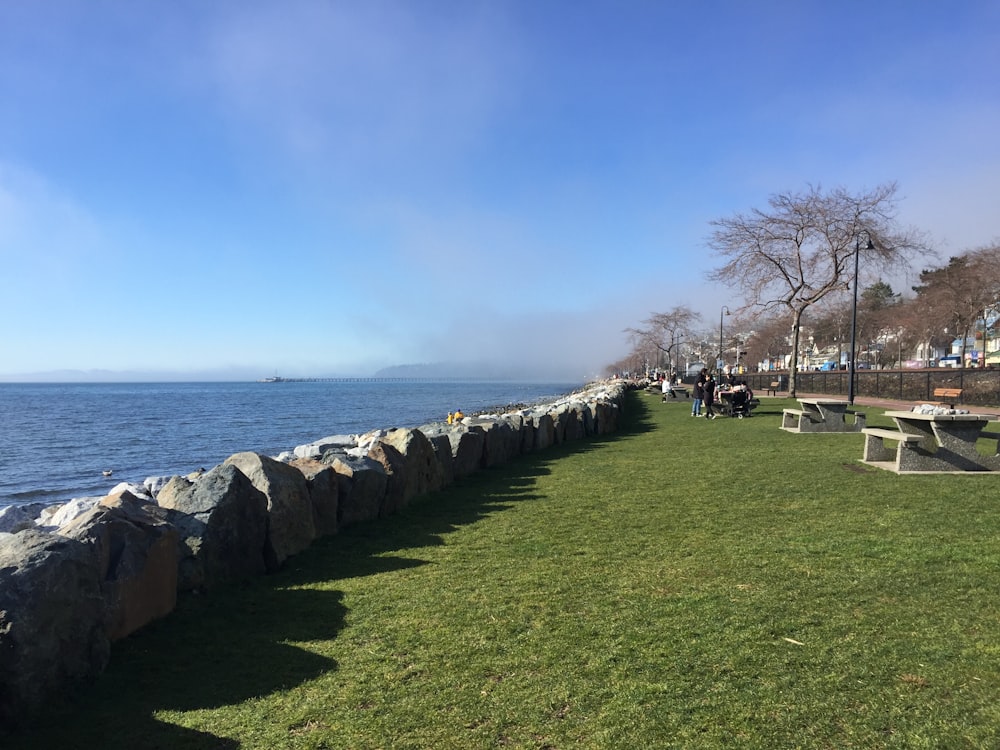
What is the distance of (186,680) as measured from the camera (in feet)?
11.9

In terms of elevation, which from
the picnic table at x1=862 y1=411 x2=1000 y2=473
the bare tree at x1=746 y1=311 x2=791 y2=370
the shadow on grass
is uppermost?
the bare tree at x1=746 y1=311 x2=791 y2=370

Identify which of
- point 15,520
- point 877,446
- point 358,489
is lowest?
point 15,520

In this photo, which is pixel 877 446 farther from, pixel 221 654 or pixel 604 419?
pixel 221 654

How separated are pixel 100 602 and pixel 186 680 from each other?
0.64m

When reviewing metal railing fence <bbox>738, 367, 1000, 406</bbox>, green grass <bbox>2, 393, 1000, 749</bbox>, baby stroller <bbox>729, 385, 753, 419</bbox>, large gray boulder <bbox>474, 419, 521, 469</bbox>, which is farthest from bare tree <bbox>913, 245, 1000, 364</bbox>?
green grass <bbox>2, 393, 1000, 749</bbox>

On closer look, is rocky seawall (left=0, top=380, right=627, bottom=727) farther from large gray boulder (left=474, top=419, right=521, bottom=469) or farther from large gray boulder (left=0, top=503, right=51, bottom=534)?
large gray boulder (left=474, top=419, right=521, bottom=469)

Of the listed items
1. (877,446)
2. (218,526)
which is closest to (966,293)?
(877,446)

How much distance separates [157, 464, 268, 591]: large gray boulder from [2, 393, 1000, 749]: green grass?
A: 0.22m

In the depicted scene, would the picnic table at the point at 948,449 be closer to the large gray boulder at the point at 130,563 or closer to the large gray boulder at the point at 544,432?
the large gray boulder at the point at 544,432

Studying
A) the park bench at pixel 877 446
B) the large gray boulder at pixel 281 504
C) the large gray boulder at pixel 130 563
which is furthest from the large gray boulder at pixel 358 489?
the park bench at pixel 877 446

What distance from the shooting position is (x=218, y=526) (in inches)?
205

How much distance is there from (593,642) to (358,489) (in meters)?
3.90

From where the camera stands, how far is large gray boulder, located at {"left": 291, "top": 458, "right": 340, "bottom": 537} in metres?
6.59

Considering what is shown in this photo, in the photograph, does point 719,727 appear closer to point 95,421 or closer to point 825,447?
point 825,447
